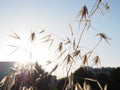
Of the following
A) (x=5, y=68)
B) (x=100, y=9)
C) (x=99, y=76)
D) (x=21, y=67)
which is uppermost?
(x=5, y=68)

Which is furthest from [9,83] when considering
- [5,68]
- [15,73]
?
[5,68]

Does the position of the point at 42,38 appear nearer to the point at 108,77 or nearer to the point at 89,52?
the point at 89,52

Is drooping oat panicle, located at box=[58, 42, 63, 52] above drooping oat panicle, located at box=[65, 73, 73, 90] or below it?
above

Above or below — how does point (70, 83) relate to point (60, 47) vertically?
below

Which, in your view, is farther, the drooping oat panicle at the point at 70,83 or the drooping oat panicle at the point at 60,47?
the drooping oat panicle at the point at 60,47

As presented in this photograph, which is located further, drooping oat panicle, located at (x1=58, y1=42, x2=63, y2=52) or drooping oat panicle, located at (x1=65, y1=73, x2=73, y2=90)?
drooping oat panicle, located at (x1=58, y1=42, x2=63, y2=52)

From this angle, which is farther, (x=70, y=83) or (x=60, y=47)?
(x=60, y=47)

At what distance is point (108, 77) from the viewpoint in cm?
4116

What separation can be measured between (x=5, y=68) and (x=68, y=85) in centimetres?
7451

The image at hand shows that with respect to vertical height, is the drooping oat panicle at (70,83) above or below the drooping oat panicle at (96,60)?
below

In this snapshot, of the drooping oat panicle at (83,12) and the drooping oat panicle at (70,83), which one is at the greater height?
the drooping oat panicle at (83,12)

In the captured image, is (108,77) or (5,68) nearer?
(108,77)

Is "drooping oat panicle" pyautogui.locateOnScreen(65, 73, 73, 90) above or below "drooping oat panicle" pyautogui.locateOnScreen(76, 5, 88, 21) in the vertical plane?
below

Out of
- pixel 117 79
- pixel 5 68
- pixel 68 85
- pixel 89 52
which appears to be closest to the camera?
pixel 68 85
